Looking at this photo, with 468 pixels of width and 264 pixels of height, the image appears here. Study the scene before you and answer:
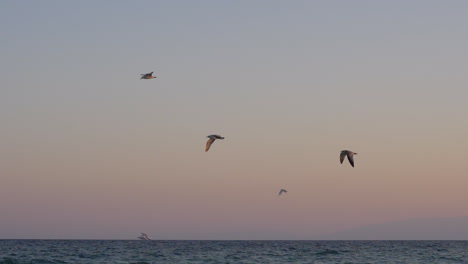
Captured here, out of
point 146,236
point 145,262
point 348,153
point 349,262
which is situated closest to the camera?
point 348,153

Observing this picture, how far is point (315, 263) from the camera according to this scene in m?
58.7

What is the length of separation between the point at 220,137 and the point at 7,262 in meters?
24.8

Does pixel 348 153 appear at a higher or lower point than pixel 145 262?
higher

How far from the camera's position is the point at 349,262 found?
60906 mm

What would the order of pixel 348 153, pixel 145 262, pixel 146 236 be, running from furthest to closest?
pixel 146 236, pixel 145 262, pixel 348 153

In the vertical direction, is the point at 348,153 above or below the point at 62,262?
above

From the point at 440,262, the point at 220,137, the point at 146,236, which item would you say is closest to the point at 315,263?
the point at 440,262

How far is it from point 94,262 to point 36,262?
15.7ft

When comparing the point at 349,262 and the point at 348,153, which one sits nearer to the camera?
the point at 348,153

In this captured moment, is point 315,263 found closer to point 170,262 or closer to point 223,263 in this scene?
point 223,263

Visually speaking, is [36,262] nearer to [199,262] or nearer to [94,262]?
[94,262]

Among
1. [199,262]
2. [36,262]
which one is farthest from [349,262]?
[36,262]

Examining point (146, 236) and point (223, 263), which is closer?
point (223, 263)

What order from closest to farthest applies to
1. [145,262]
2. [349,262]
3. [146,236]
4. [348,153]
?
[348,153], [145,262], [349,262], [146,236]
